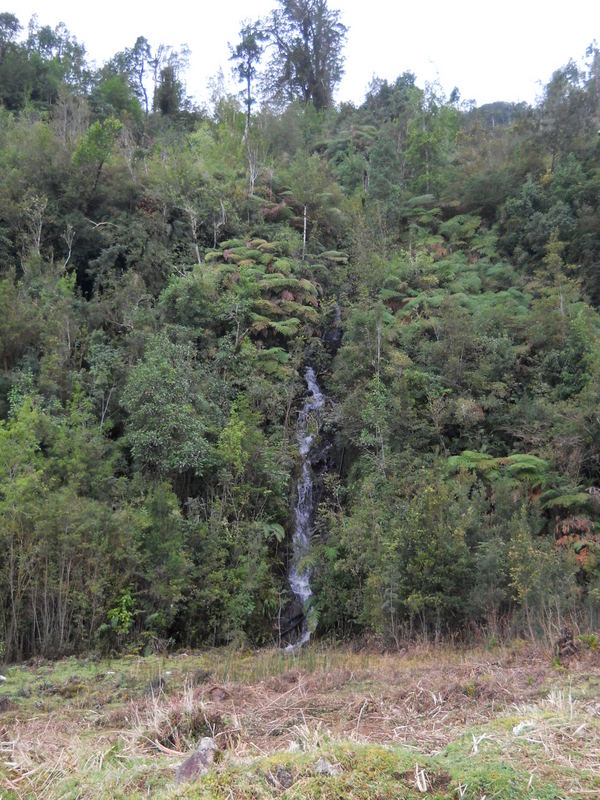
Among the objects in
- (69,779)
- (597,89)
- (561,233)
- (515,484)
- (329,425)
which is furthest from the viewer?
(597,89)

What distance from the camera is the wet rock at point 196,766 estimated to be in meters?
3.62

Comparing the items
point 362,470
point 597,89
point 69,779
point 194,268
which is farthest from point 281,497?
point 597,89

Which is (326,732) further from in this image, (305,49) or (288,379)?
(305,49)

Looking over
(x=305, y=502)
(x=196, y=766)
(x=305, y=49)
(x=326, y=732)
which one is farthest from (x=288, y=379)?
(x=305, y=49)

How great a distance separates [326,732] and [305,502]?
44.2ft

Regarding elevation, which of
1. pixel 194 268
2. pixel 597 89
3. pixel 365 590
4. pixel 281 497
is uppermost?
pixel 597 89

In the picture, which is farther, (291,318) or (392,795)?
(291,318)

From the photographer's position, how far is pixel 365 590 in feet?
44.7

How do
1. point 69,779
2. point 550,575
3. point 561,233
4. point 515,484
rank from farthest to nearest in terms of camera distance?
1. point 561,233
2. point 515,484
3. point 550,575
4. point 69,779

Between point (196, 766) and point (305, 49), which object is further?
point (305, 49)

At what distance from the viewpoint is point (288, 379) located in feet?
64.7

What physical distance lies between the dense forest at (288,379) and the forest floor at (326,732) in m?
3.69

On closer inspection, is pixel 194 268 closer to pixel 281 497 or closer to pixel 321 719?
pixel 281 497

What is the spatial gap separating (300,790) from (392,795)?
0.50 m
